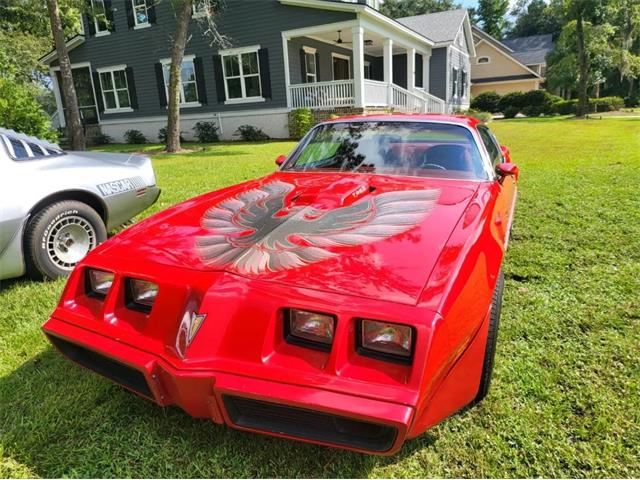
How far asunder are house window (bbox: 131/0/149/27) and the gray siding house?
0.04 metres

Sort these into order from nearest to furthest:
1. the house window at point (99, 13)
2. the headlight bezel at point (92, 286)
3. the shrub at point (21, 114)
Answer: the headlight bezel at point (92, 286) < the shrub at point (21, 114) < the house window at point (99, 13)

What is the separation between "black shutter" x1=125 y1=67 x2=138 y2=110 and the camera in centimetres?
1834

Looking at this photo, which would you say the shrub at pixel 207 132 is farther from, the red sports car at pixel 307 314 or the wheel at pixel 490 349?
the wheel at pixel 490 349

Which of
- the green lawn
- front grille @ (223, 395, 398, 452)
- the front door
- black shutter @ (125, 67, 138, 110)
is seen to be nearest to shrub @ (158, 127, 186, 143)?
black shutter @ (125, 67, 138, 110)

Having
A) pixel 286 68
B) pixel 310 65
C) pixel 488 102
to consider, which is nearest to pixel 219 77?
pixel 286 68

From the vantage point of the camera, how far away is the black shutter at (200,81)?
56.1 feet

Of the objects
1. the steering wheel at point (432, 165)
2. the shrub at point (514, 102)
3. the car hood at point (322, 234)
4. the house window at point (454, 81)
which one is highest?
the house window at point (454, 81)

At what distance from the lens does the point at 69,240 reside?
3826mm

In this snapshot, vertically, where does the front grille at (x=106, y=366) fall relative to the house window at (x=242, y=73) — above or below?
below

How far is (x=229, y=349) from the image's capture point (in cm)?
166

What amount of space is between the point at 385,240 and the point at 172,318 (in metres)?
1.00

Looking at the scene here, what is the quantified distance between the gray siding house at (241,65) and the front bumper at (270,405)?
14.5 metres

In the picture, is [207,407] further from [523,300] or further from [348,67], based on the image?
[348,67]

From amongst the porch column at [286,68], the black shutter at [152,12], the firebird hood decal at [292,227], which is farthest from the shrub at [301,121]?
the firebird hood decal at [292,227]
